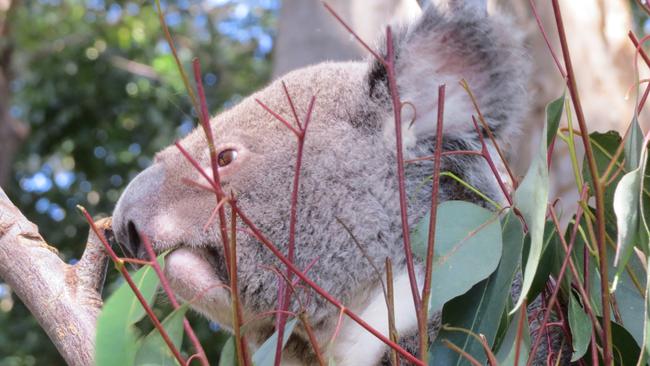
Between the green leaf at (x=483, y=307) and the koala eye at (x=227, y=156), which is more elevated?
the koala eye at (x=227, y=156)

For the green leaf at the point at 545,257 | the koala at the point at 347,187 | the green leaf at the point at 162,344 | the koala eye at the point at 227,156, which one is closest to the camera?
the green leaf at the point at 162,344

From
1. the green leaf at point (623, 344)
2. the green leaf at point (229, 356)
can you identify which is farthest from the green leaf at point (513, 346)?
the green leaf at point (229, 356)

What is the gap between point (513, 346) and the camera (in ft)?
3.28

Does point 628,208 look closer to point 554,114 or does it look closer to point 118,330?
point 554,114

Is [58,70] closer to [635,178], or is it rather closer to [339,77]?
[339,77]

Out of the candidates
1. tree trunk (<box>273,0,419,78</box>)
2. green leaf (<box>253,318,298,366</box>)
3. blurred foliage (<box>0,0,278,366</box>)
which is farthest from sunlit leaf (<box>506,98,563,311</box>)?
blurred foliage (<box>0,0,278,366</box>)

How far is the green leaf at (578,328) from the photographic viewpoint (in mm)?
989

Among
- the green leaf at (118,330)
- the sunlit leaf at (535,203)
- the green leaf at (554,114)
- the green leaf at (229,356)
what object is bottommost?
the green leaf at (229,356)

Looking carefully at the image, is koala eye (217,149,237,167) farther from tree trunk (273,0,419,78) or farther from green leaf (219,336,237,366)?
tree trunk (273,0,419,78)

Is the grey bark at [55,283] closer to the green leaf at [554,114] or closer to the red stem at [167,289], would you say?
the red stem at [167,289]

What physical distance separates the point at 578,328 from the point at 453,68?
0.63m

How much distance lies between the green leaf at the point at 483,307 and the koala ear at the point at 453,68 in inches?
16.1

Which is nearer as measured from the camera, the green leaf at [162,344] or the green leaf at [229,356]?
the green leaf at [162,344]

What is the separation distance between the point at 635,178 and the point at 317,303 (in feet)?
2.05
